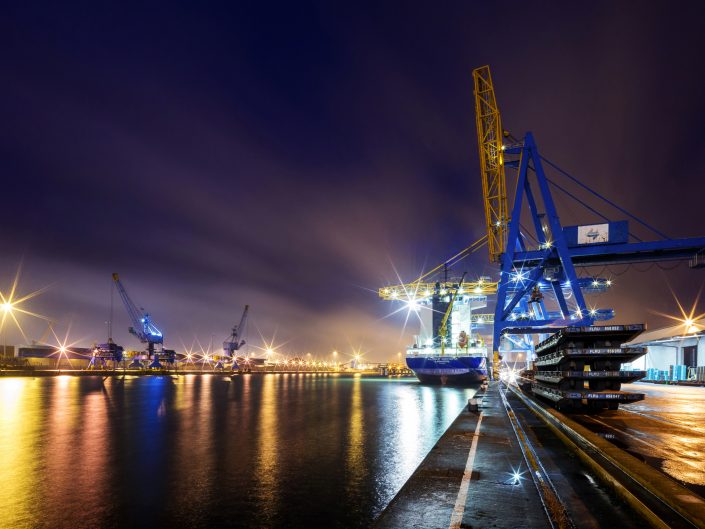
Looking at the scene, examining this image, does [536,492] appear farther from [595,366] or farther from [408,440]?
[595,366]

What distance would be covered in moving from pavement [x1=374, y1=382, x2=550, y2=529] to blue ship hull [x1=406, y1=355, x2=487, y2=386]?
1964 inches

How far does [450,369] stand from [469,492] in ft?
181

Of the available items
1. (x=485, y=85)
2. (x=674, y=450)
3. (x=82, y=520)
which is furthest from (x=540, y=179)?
(x=82, y=520)

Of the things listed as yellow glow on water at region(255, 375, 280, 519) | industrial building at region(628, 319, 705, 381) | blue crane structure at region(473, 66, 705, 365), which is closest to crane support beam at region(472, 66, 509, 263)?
blue crane structure at region(473, 66, 705, 365)

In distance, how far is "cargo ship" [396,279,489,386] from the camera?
195 ft

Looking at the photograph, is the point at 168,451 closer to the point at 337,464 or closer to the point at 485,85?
the point at 337,464

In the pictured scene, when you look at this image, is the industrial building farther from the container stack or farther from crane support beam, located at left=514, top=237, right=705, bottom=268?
the container stack

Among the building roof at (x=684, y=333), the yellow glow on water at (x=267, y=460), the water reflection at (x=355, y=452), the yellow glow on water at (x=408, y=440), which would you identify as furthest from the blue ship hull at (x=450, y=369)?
the yellow glow on water at (x=267, y=460)

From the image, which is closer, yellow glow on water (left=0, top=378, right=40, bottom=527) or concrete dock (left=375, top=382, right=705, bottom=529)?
concrete dock (left=375, top=382, right=705, bottom=529)

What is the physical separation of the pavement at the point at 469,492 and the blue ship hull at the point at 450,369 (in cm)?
4987

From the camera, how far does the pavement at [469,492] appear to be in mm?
5219

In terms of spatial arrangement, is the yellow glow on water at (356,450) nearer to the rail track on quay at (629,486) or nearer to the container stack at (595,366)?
the rail track on quay at (629,486)

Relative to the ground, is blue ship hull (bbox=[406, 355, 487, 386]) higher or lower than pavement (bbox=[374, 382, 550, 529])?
lower

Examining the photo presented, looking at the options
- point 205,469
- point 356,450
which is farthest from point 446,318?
point 205,469
